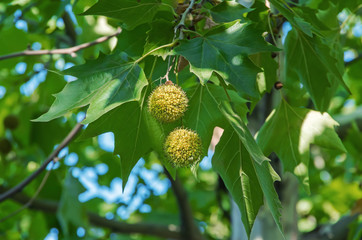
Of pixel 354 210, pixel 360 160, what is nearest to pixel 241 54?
pixel 354 210

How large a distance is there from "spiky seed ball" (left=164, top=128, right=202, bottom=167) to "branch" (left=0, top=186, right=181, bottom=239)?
205 centimetres

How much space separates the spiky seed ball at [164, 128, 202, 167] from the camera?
1732 mm

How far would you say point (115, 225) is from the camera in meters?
3.80

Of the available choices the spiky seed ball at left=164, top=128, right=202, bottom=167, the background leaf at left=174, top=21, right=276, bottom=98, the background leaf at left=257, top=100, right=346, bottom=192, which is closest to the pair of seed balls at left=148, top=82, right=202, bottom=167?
the spiky seed ball at left=164, top=128, right=202, bottom=167

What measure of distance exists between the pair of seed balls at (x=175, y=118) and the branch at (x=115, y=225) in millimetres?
2066

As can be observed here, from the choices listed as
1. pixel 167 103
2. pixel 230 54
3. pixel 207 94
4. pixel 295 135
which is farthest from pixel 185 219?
pixel 230 54

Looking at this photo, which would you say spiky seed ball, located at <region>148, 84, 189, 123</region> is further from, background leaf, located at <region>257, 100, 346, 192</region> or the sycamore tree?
background leaf, located at <region>257, 100, 346, 192</region>

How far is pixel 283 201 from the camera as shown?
Result: 310 centimetres

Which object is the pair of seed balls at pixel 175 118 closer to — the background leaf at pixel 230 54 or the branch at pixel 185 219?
the background leaf at pixel 230 54

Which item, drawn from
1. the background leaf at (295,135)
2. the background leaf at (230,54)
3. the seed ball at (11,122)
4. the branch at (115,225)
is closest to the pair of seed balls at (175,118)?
the background leaf at (230,54)

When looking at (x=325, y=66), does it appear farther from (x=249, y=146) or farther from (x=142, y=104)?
(x=142, y=104)

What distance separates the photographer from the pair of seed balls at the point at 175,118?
1.70 m

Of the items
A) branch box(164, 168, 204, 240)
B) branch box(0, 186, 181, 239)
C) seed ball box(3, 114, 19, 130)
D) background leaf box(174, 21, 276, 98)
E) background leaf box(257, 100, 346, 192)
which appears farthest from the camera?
seed ball box(3, 114, 19, 130)

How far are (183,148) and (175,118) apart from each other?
0.12m
